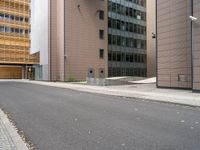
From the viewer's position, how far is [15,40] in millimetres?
74875

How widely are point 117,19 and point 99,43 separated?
8314 millimetres

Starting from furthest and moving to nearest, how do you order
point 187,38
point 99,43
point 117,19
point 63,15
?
point 117,19 → point 99,43 → point 63,15 → point 187,38

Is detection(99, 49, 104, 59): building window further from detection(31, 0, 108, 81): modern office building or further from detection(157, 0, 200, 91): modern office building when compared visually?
detection(157, 0, 200, 91): modern office building

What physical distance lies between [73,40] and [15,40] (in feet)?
86.8

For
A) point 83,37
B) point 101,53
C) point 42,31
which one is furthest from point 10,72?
point 83,37

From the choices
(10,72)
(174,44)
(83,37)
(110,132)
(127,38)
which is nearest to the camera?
(110,132)

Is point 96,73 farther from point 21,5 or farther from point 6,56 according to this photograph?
point 21,5

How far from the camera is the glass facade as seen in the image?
62434 mm

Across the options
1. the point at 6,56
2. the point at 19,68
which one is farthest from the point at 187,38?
the point at 19,68

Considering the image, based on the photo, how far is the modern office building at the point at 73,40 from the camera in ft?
177

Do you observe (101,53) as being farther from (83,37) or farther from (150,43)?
(150,43)

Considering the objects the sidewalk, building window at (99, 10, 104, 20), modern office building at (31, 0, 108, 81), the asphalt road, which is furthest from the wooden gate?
the asphalt road

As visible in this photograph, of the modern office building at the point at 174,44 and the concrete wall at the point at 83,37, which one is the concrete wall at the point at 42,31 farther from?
the modern office building at the point at 174,44

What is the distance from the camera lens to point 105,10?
6053cm
